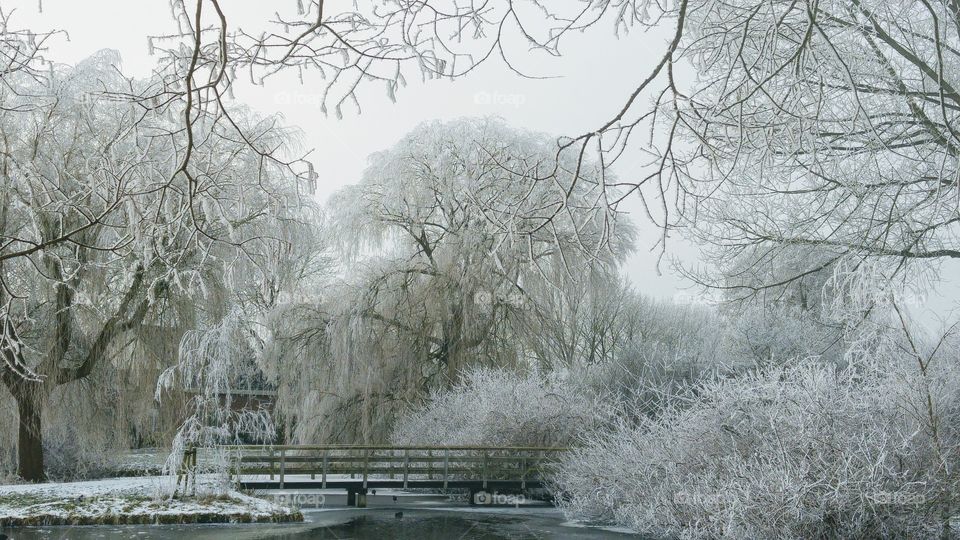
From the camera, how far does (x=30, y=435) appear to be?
14695 millimetres

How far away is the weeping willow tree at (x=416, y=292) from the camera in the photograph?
1669 cm

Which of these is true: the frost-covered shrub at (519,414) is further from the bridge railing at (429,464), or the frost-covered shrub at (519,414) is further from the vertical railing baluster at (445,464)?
the vertical railing baluster at (445,464)

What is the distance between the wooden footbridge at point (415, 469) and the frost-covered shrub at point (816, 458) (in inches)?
162

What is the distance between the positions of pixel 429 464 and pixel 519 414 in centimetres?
160

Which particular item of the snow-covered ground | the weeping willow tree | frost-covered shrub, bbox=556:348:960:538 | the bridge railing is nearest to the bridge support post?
the bridge railing

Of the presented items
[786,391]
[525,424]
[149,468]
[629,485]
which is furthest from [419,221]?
[786,391]

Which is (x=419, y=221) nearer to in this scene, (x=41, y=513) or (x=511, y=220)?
(x=41, y=513)

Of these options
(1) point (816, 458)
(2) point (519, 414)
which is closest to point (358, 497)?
(2) point (519, 414)

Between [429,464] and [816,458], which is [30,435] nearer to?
[429,464]

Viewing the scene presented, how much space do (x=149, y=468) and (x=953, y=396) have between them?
13.7 m

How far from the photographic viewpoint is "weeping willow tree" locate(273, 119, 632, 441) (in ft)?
54.7

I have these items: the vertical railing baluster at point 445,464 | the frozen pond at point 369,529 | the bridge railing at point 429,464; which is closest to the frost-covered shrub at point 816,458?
the frozen pond at point 369,529

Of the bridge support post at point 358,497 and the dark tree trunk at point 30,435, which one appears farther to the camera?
the dark tree trunk at point 30,435

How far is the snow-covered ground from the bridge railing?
631 mm
